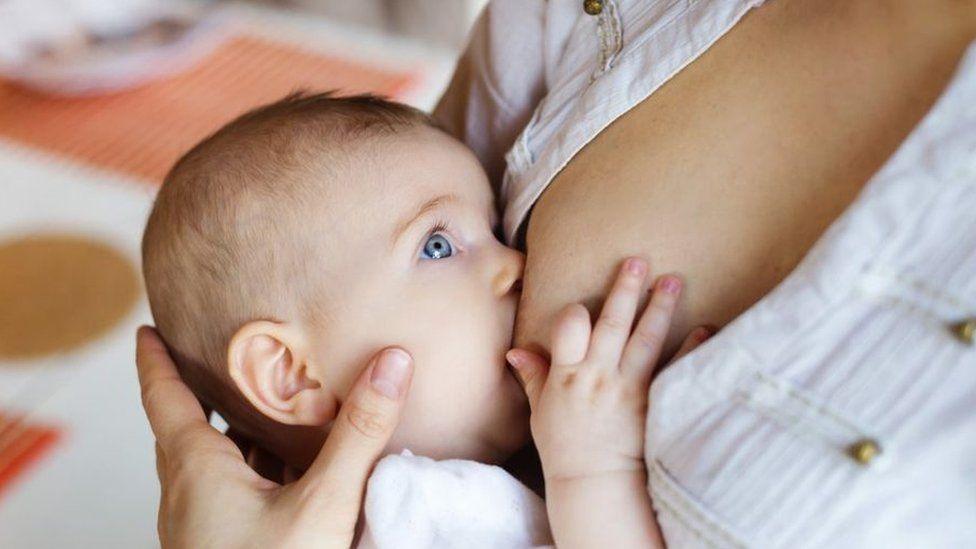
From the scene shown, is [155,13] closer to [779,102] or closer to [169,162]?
[169,162]

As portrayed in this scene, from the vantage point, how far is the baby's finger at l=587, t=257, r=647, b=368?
23.6 inches

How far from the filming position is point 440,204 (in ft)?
2.40

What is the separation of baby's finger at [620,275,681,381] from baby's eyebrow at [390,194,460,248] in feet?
0.68

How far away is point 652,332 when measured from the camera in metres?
0.59

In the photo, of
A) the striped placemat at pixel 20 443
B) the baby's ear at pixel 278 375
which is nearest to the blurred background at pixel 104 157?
the striped placemat at pixel 20 443

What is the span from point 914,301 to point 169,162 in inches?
62.7

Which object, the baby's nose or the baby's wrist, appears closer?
the baby's wrist

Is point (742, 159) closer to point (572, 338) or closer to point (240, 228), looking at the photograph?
point (572, 338)

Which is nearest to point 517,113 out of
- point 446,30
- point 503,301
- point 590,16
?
point 590,16

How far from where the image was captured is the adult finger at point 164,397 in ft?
2.43

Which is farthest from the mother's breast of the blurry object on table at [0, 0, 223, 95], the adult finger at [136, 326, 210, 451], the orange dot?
the blurry object on table at [0, 0, 223, 95]

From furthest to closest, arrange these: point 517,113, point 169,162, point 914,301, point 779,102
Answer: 1. point 169,162
2. point 517,113
3. point 779,102
4. point 914,301

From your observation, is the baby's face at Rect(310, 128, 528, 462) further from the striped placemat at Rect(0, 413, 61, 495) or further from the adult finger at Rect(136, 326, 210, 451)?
the striped placemat at Rect(0, 413, 61, 495)

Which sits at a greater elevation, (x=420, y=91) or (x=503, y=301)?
(x=503, y=301)
